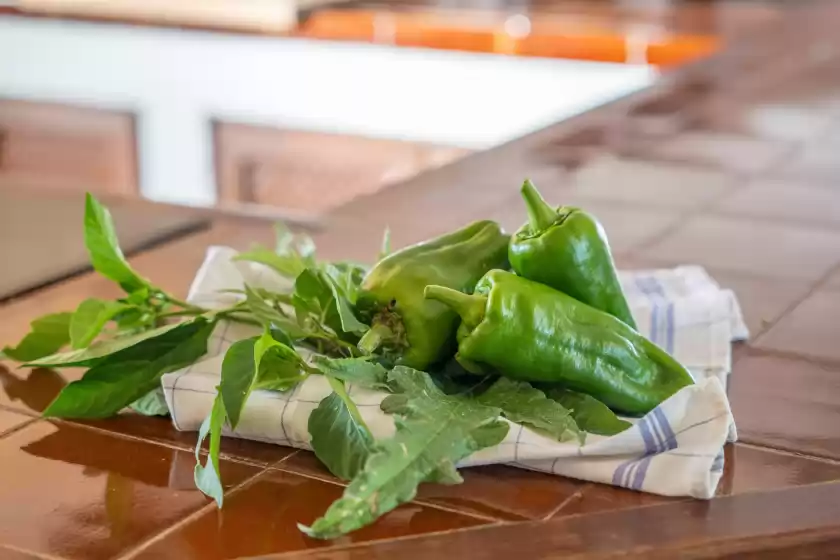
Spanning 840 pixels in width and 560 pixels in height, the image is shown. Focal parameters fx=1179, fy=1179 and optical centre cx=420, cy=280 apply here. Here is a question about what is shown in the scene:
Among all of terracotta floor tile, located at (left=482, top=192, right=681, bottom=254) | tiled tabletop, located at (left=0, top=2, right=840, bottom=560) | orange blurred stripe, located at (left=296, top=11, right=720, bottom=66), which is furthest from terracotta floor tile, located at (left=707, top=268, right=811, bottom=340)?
orange blurred stripe, located at (left=296, top=11, right=720, bottom=66)

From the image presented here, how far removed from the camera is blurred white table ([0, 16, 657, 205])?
2875mm

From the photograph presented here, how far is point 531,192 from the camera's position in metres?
0.79

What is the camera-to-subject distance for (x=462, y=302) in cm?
75

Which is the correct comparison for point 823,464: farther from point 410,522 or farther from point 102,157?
point 102,157

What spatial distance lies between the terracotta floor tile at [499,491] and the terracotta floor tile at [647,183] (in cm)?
79

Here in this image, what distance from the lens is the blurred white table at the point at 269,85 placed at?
2875 millimetres

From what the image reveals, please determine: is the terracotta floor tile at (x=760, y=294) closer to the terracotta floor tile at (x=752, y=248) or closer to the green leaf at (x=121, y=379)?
the terracotta floor tile at (x=752, y=248)

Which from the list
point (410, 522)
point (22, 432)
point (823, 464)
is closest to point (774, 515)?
point (823, 464)

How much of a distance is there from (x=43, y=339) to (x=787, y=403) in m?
0.56

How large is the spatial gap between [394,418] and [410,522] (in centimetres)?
6

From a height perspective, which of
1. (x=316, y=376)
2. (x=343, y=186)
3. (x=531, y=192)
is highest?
(x=531, y=192)

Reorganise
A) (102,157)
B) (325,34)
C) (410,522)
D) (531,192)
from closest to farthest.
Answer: (410,522) < (531,192) < (325,34) < (102,157)

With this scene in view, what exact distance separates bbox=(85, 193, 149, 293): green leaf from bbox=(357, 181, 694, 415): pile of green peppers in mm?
198

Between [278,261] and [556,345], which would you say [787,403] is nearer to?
→ [556,345]
